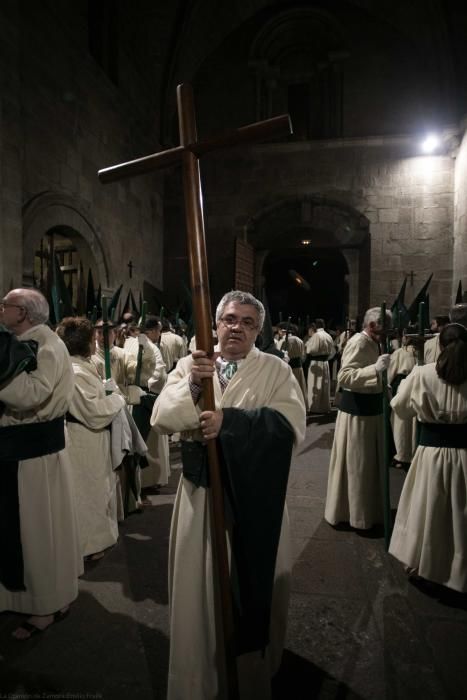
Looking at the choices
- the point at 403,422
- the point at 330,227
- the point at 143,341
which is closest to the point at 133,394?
the point at 143,341

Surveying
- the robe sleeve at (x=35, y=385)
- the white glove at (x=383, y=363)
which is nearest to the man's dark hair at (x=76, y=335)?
the robe sleeve at (x=35, y=385)

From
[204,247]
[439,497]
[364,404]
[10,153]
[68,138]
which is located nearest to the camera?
[204,247]

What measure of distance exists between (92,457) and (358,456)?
234 centimetres

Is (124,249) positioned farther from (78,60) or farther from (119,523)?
(119,523)

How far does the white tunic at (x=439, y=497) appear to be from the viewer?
304cm

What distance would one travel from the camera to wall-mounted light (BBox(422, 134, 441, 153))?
1258cm

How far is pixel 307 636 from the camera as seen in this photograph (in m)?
2.72

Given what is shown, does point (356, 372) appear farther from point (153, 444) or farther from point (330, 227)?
point (330, 227)

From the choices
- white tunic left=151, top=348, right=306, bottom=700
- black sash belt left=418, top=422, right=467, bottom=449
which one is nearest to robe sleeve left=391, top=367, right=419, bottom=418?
black sash belt left=418, top=422, right=467, bottom=449

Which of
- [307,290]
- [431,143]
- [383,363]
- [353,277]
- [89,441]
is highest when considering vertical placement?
[431,143]

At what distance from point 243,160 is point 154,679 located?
1376cm

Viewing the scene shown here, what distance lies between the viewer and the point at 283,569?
2238 millimetres

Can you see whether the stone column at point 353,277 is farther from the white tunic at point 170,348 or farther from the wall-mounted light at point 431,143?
the white tunic at point 170,348

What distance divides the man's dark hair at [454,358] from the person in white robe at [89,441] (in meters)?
2.44
